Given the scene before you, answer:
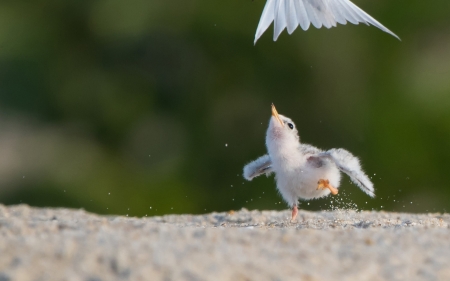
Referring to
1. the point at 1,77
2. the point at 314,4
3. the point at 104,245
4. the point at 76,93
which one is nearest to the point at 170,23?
the point at 76,93

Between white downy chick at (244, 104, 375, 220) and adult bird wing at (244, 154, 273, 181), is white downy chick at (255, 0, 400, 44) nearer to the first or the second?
white downy chick at (244, 104, 375, 220)

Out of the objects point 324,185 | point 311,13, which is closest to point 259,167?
point 324,185

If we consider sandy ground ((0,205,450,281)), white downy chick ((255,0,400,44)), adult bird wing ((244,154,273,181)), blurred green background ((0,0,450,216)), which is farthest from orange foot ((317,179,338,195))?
blurred green background ((0,0,450,216))

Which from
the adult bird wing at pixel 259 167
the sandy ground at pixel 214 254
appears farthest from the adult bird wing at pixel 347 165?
the sandy ground at pixel 214 254

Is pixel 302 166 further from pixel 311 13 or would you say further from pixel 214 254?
pixel 214 254

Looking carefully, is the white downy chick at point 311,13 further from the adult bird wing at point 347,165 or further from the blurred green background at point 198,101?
the blurred green background at point 198,101

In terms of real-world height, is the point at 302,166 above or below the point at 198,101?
below
